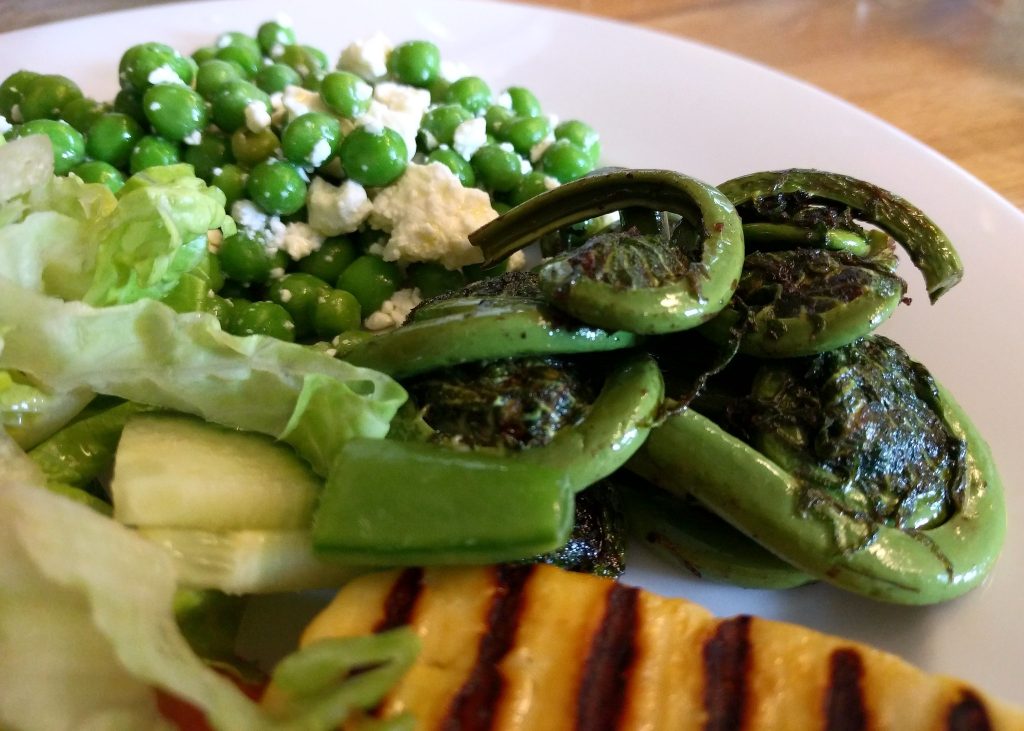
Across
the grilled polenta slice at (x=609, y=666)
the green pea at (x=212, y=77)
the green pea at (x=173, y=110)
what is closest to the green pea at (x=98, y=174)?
the green pea at (x=173, y=110)

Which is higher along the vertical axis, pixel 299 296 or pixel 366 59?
pixel 366 59

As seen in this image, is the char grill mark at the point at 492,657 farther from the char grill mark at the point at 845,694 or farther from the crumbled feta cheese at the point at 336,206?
the crumbled feta cheese at the point at 336,206

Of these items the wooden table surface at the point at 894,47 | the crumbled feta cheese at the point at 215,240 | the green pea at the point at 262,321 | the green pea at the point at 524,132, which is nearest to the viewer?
the green pea at the point at 262,321

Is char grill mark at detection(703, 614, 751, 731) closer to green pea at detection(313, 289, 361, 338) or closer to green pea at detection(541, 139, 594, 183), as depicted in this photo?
green pea at detection(313, 289, 361, 338)

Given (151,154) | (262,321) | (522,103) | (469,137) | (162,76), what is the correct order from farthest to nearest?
1. (522,103)
2. (469,137)
3. (162,76)
4. (151,154)
5. (262,321)

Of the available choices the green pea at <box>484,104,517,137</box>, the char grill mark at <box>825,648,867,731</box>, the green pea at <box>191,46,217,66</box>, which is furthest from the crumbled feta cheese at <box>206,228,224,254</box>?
the char grill mark at <box>825,648,867,731</box>

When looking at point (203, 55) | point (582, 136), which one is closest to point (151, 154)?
point (203, 55)

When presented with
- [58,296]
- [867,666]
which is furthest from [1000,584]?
[58,296]

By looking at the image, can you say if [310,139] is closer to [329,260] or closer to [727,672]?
→ [329,260]
